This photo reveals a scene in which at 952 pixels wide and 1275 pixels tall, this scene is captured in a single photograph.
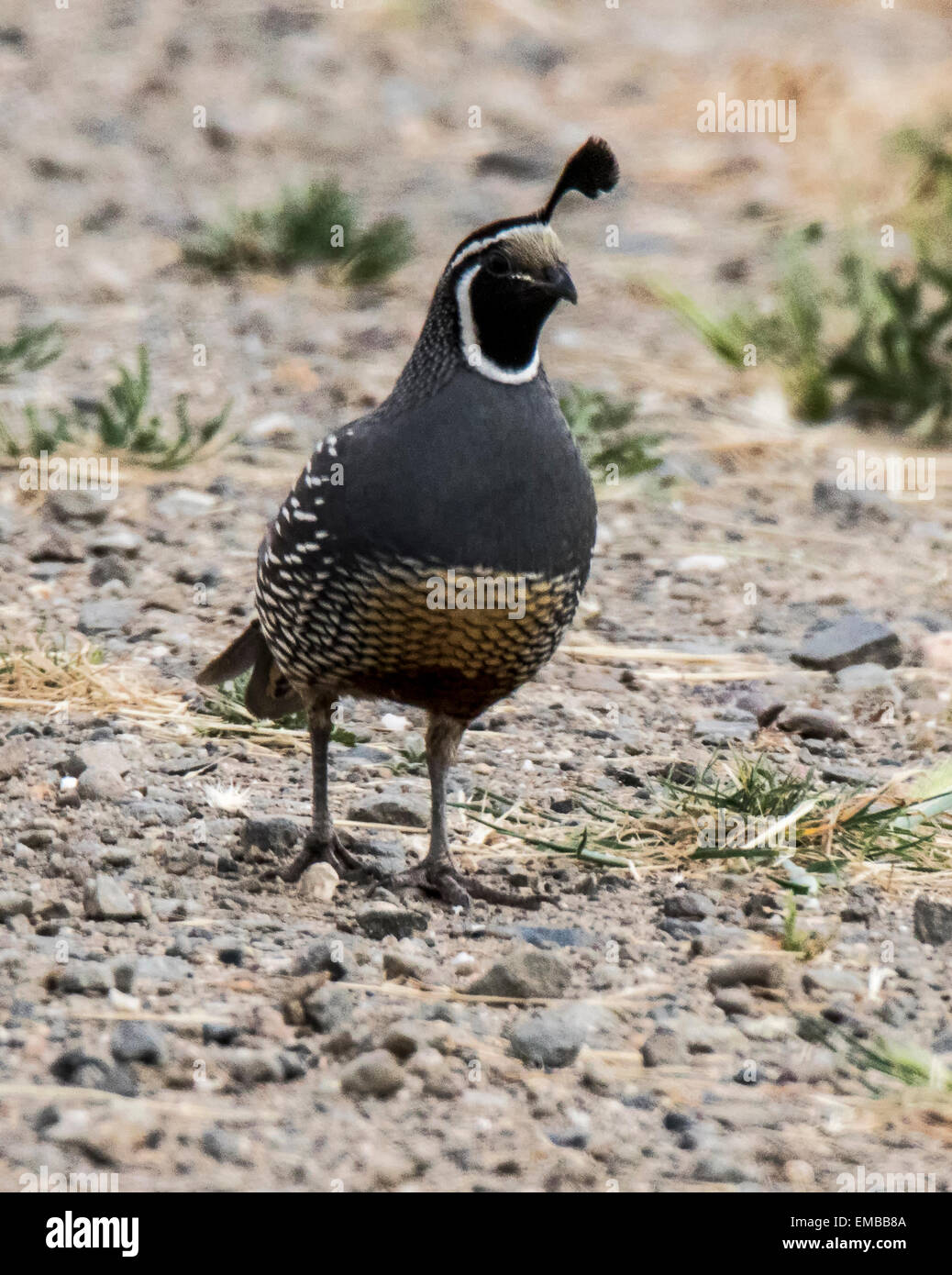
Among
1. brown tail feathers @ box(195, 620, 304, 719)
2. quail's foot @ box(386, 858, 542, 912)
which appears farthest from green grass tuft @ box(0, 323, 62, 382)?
quail's foot @ box(386, 858, 542, 912)

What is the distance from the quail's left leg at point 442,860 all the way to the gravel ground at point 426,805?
0.22 ft

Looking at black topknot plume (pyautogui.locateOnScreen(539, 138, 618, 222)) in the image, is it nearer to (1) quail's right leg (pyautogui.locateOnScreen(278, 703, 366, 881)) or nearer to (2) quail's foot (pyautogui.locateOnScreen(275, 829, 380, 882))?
(1) quail's right leg (pyautogui.locateOnScreen(278, 703, 366, 881))

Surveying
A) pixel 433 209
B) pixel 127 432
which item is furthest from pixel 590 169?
pixel 433 209

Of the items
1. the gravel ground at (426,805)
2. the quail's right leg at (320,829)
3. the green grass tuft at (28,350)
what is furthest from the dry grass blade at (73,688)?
the green grass tuft at (28,350)

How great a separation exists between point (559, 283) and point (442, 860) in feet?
4.57

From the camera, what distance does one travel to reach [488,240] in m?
4.03

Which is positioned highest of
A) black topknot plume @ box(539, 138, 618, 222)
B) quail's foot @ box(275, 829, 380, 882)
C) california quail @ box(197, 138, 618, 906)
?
A: black topknot plume @ box(539, 138, 618, 222)

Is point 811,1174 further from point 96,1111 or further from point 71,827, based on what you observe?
point 71,827

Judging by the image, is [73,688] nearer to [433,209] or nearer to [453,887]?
[453,887]

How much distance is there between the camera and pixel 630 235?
1017 centimetres

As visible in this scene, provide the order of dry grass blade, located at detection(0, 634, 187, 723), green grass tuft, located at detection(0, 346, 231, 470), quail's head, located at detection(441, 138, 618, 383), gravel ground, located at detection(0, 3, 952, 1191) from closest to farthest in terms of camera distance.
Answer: gravel ground, located at detection(0, 3, 952, 1191) → quail's head, located at detection(441, 138, 618, 383) → dry grass blade, located at detection(0, 634, 187, 723) → green grass tuft, located at detection(0, 346, 231, 470)

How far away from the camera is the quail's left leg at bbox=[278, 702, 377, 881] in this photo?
431 centimetres

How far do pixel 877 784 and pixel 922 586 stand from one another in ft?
5.76

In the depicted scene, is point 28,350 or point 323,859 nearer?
point 323,859
